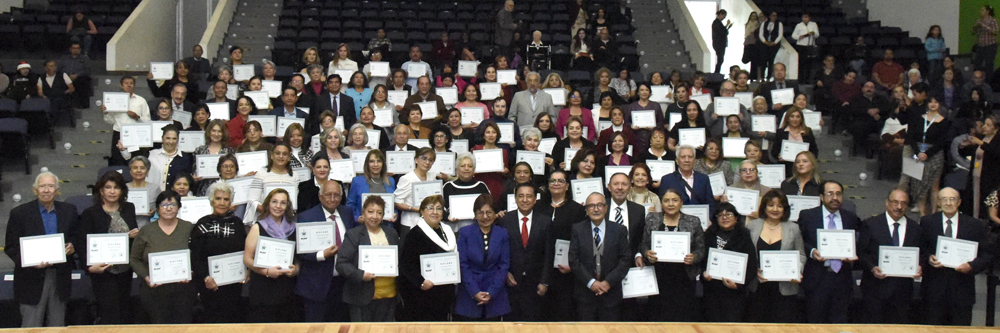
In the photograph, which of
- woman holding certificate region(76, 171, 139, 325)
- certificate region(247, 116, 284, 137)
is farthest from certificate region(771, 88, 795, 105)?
woman holding certificate region(76, 171, 139, 325)

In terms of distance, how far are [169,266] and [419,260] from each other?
5.48 feet

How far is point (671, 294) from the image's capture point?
23.0 ft

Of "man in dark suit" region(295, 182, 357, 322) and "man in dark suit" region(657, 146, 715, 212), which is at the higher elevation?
"man in dark suit" region(657, 146, 715, 212)

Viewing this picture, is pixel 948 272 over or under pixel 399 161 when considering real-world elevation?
under

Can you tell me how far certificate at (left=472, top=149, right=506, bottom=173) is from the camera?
335 inches

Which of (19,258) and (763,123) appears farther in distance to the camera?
(763,123)

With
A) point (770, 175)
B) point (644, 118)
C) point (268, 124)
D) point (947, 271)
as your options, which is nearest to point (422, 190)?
point (268, 124)

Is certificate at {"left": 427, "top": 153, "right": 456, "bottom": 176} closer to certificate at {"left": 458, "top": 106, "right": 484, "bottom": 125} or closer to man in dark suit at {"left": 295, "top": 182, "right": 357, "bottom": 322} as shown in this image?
man in dark suit at {"left": 295, "top": 182, "right": 357, "bottom": 322}

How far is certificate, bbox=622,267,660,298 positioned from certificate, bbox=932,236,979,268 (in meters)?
2.06

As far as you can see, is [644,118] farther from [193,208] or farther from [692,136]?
[193,208]

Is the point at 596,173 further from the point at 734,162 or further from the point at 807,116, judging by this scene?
the point at 807,116

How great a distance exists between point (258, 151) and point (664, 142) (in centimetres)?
362

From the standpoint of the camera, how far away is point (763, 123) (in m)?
10.5

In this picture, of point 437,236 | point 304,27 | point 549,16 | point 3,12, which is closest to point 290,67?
point 304,27
